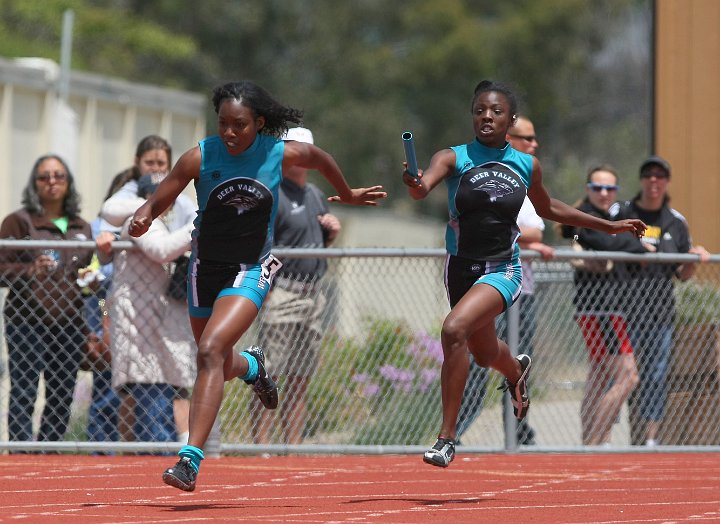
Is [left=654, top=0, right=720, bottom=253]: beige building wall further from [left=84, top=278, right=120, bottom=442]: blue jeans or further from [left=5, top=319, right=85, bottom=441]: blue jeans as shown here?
[left=5, top=319, right=85, bottom=441]: blue jeans

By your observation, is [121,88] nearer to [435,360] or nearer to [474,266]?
[435,360]

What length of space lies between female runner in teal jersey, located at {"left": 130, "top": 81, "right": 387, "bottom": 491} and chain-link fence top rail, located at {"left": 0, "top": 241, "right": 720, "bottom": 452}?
2.18 m

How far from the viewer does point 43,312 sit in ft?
33.1

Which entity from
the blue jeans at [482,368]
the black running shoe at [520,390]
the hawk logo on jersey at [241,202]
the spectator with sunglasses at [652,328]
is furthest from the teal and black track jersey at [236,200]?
the spectator with sunglasses at [652,328]

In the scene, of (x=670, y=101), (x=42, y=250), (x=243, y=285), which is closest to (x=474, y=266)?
(x=243, y=285)

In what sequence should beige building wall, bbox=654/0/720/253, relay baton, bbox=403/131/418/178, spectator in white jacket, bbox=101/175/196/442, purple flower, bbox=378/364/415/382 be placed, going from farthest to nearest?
beige building wall, bbox=654/0/720/253, purple flower, bbox=378/364/415/382, spectator in white jacket, bbox=101/175/196/442, relay baton, bbox=403/131/418/178

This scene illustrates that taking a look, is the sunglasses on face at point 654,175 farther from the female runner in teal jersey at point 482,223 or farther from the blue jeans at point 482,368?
the female runner in teal jersey at point 482,223

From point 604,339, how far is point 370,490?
3106 millimetres

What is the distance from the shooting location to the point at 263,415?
10.3 metres

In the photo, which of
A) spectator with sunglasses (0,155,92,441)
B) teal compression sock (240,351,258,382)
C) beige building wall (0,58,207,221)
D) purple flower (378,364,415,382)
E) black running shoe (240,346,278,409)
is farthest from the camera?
beige building wall (0,58,207,221)

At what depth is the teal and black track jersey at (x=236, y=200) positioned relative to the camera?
751 centimetres

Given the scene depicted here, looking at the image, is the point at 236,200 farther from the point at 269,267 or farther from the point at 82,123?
the point at 82,123

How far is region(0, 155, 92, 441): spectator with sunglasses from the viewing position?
1002cm

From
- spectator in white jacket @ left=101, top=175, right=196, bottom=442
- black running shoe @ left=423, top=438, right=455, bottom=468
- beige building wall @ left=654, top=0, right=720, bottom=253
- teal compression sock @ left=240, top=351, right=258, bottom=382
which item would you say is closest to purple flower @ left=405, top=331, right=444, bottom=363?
spectator in white jacket @ left=101, top=175, right=196, bottom=442
